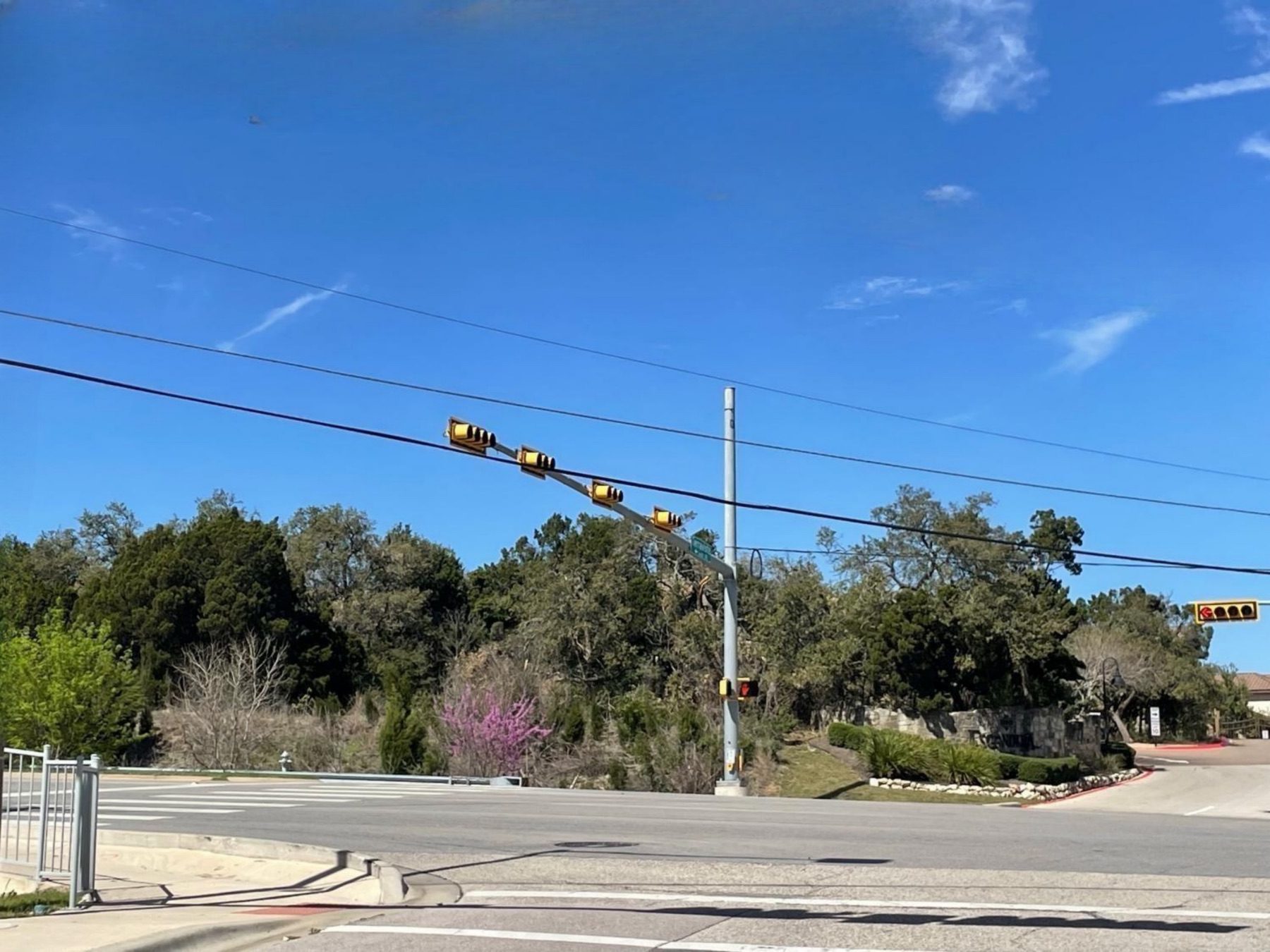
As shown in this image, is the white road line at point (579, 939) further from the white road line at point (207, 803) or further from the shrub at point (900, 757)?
Result: the shrub at point (900, 757)

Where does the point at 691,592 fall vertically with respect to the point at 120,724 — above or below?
above

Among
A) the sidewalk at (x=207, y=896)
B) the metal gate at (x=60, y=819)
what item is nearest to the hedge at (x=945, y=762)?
the sidewalk at (x=207, y=896)

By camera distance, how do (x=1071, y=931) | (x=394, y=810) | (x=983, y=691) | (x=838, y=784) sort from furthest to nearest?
(x=983, y=691), (x=838, y=784), (x=394, y=810), (x=1071, y=931)

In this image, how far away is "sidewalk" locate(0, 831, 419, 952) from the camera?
9.20 m

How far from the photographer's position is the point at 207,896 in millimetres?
11852

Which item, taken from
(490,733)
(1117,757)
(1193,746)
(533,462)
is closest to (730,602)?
(533,462)

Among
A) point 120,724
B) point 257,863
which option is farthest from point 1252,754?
point 257,863

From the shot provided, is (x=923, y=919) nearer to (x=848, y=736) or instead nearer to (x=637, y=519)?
(x=637, y=519)

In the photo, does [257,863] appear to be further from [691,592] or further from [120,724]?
[691,592]

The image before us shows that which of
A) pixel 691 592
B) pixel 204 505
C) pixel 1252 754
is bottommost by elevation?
pixel 1252 754

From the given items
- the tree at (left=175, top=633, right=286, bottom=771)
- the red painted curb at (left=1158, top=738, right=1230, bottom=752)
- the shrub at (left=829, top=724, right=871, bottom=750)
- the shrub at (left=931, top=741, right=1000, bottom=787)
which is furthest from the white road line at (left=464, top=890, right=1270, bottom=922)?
the red painted curb at (left=1158, top=738, right=1230, bottom=752)

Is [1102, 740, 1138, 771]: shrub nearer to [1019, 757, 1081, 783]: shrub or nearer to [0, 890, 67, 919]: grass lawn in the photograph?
[1019, 757, 1081, 783]: shrub

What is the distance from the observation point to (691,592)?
55844mm

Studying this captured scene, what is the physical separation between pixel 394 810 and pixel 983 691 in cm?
3584
